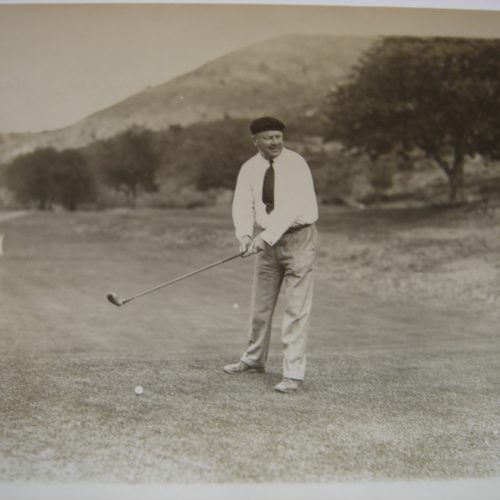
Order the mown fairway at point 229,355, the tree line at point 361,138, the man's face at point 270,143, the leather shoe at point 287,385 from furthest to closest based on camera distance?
the tree line at point 361,138 < the man's face at point 270,143 < the leather shoe at point 287,385 < the mown fairway at point 229,355

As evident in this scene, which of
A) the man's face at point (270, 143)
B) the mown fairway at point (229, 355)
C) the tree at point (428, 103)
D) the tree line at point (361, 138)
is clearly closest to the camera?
the mown fairway at point (229, 355)

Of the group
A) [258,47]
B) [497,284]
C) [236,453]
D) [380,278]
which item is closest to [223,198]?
[258,47]

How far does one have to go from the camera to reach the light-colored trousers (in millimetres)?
3494

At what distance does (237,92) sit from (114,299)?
1320 millimetres

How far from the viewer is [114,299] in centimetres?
365

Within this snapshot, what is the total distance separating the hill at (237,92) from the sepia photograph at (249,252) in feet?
0.04

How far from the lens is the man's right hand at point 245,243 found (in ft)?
11.5

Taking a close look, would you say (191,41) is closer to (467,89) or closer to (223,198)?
(223,198)

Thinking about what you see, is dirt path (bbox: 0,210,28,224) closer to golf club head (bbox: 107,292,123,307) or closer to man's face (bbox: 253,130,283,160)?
golf club head (bbox: 107,292,123,307)

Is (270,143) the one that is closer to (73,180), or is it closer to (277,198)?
(277,198)

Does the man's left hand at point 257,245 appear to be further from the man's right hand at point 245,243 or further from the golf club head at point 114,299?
the golf club head at point 114,299

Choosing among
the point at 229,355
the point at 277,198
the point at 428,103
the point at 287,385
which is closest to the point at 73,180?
the point at 277,198

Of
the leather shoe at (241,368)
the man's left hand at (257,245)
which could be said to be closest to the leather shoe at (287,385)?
the leather shoe at (241,368)

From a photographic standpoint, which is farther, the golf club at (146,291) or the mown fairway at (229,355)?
the golf club at (146,291)
